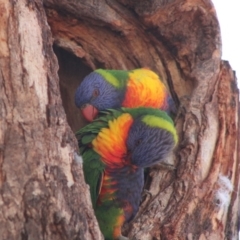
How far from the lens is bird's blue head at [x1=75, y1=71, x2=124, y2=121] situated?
3967mm

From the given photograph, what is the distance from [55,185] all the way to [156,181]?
4.25ft

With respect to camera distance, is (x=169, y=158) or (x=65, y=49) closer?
(x=169, y=158)

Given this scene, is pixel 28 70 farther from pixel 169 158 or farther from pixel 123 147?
pixel 169 158

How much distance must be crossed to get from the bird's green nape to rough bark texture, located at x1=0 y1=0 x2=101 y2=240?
130 centimetres

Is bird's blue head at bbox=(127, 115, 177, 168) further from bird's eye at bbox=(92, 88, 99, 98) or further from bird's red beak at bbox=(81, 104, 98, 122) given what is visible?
bird's eye at bbox=(92, 88, 99, 98)

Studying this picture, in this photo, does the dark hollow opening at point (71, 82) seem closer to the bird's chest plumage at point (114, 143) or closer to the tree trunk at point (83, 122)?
the tree trunk at point (83, 122)

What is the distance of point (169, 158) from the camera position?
131 inches

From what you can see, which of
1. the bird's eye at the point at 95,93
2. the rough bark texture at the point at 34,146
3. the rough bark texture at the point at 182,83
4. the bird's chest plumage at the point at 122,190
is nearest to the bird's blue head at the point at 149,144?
the bird's chest plumage at the point at 122,190

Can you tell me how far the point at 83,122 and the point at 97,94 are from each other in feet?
1.00

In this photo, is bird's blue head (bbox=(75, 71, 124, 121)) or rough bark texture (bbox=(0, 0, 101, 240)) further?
bird's blue head (bbox=(75, 71, 124, 121))

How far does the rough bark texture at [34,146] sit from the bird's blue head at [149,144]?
0.72 metres

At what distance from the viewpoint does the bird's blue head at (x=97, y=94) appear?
397cm

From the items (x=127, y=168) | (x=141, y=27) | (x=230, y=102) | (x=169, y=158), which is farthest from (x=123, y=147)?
(x=141, y=27)

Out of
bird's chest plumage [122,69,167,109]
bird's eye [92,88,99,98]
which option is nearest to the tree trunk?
bird's chest plumage [122,69,167,109]
